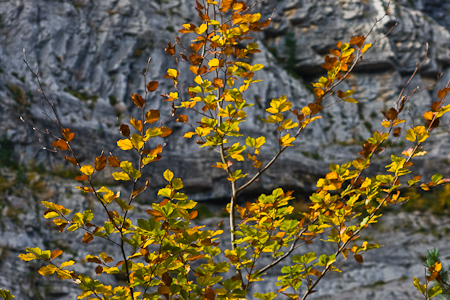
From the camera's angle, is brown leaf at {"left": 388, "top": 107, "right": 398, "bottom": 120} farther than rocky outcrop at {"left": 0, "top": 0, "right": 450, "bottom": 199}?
No

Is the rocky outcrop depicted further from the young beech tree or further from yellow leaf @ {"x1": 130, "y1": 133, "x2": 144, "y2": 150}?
yellow leaf @ {"x1": 130, "y1": 133, "x2": 144, "y2": 150}

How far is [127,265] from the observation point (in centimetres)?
179

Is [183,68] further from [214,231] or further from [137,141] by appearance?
[137,141]

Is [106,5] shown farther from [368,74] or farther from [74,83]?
[368,74]

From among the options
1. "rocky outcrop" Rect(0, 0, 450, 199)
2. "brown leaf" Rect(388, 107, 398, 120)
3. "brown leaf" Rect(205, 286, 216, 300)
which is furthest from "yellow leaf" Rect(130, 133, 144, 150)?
"rocky outcrop" Rect(0, 0, 450, 199)

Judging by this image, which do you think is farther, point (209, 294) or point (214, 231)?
point (214, 231)

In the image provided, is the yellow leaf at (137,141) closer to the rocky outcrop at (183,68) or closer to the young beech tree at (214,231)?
the young beech tree at (214,231)

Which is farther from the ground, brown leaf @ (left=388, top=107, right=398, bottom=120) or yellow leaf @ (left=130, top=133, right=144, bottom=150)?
brown leaf @ (left=388, top=107, right=398, bottom=120)

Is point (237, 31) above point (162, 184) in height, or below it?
below

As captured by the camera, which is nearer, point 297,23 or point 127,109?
point 127,109

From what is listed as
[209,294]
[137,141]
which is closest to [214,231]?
[209,294]

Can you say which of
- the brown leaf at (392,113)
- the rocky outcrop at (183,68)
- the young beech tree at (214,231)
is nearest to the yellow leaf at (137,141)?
the young beech tree at (214,231)

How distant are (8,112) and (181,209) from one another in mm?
12615

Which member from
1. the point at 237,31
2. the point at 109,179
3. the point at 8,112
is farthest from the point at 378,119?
the point at 237,31
